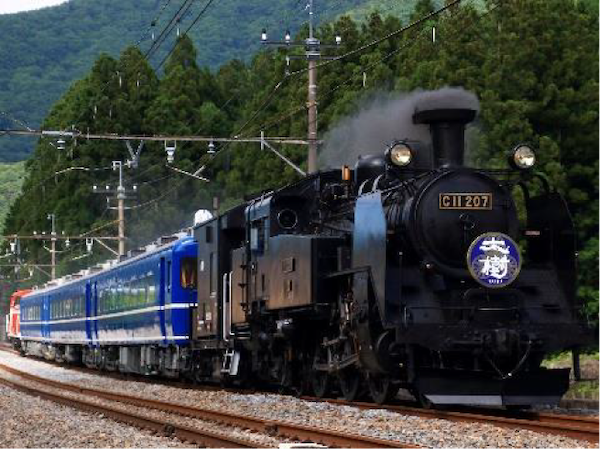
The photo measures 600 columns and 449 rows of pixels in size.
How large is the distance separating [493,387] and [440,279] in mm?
1453

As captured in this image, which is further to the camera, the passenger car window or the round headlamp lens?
the passenger car window

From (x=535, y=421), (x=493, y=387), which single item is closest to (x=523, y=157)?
(x=493, y=387)

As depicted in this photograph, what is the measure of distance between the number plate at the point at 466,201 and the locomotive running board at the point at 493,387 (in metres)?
2.04

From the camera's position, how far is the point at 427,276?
15.0 m

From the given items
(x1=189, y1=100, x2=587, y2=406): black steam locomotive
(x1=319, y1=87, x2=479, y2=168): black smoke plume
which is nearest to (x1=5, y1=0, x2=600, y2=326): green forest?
(x1=319, y1=87, x2=479, y2=168): black smoke plume

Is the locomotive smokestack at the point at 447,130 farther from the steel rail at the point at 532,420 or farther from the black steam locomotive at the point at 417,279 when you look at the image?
the steel rail at the point at 532,420

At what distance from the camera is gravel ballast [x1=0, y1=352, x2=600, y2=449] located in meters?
11.6

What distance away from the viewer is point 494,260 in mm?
14805

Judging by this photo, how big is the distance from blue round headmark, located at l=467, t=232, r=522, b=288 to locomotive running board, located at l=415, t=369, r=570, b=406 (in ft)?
3.78

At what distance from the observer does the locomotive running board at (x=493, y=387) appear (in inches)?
577

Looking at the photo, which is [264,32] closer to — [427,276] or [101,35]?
[427,276]

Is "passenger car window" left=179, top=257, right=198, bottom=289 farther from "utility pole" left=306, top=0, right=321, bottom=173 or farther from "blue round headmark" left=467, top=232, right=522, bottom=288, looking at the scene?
"blue round headmark" left=467, top=232, right=522, bottom=288

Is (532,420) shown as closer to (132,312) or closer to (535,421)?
(535,421)

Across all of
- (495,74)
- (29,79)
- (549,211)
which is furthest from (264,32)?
(29,79)
